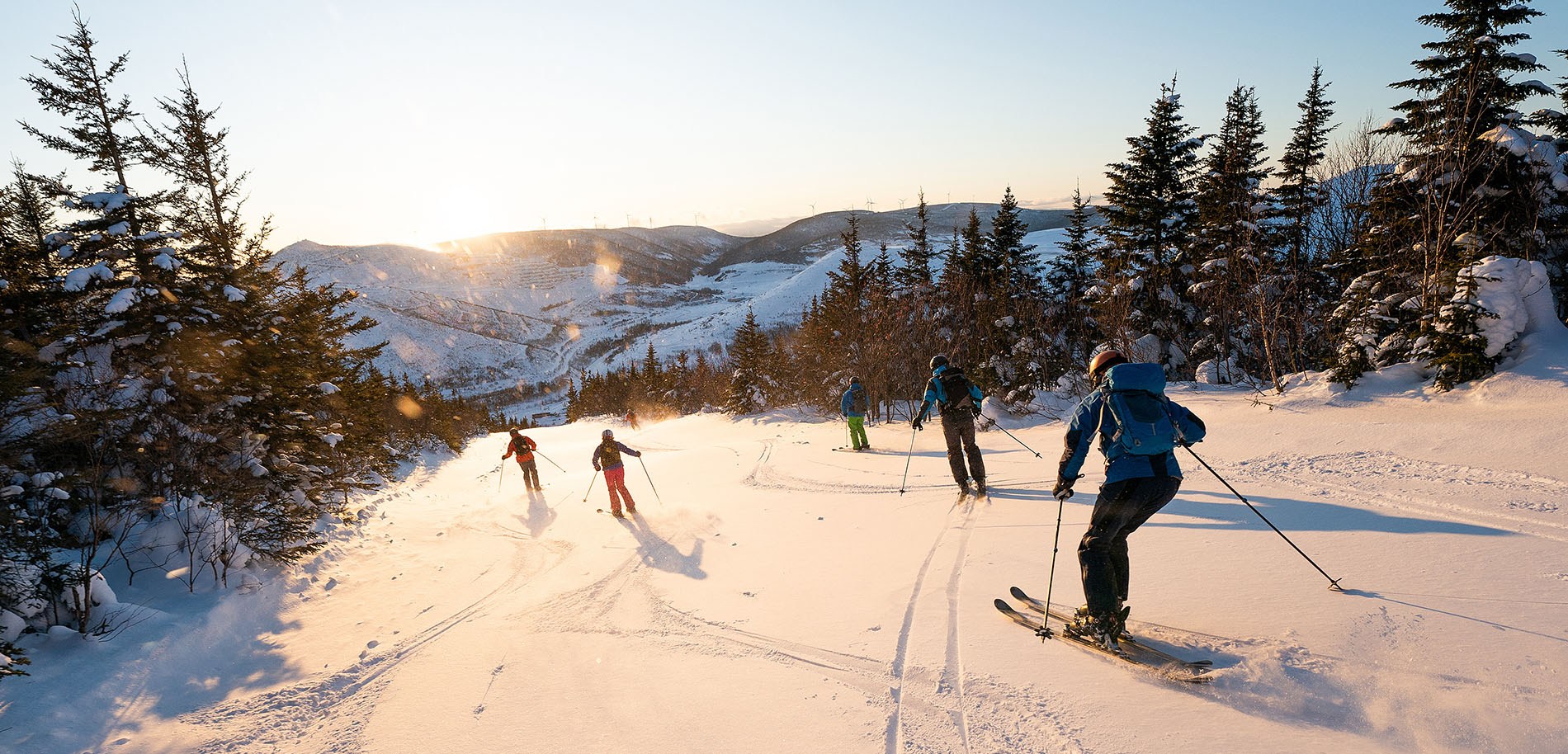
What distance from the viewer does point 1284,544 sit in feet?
17.2

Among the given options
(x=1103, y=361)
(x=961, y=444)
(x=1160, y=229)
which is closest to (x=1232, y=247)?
(x=1160, y=229)

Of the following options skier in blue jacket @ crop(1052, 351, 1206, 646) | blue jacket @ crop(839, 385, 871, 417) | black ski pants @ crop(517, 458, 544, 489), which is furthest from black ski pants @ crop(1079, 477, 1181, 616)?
black ski pants @ crop(517, 458, 544, 489)

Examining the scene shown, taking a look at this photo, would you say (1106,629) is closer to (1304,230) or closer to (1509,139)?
(1509,139)

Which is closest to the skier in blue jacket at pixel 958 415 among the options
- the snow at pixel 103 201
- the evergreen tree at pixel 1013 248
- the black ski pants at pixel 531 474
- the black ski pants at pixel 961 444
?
the black ski pants at pixel 961 444

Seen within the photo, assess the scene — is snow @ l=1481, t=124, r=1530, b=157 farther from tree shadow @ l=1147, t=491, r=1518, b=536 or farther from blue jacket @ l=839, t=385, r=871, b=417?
blue jacket @ l=839, t=385, r=871, b=417

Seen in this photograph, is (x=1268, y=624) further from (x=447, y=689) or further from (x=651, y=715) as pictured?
(x=447, y=689)

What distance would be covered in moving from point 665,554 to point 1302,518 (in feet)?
23.4

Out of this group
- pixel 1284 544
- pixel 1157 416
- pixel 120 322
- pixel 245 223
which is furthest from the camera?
pixel 245 223

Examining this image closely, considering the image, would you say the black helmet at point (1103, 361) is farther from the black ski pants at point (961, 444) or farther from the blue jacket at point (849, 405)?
the blue jacket at point (849, 405)

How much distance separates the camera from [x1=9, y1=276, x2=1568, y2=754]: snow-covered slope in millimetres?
3336

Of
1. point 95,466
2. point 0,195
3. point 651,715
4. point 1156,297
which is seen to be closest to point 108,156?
point 0,195

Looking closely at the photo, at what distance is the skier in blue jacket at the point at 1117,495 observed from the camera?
3.93m

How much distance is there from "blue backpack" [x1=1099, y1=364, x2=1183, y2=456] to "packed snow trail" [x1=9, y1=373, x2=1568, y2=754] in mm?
1370

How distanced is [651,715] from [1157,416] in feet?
13.0
